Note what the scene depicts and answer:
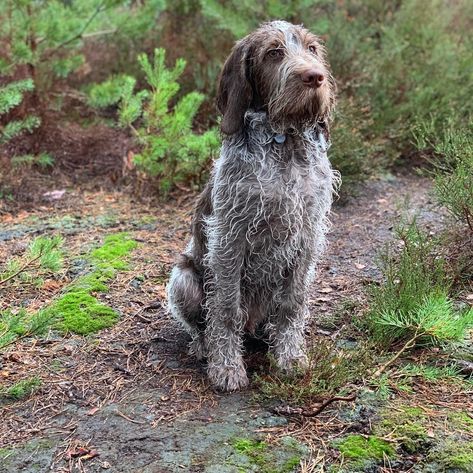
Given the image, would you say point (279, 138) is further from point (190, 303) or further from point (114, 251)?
point (114, 251)

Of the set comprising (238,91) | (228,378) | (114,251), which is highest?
(238,91)

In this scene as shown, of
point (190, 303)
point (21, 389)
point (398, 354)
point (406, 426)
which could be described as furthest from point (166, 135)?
point (406, 426)

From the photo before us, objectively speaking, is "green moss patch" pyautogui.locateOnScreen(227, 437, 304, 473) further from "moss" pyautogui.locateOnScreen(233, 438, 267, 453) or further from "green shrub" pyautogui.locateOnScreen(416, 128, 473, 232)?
"green shrub" pyautogui.locateOnScreen(416, 128, 473, 232)

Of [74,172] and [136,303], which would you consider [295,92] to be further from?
[74,172]

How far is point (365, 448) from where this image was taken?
336 centimetres

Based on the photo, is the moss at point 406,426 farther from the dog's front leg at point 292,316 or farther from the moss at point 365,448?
the dog's front leg at point 292,316

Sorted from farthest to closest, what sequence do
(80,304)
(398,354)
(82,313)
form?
1. (80,304)
2. (82,313)
3. (398,354)

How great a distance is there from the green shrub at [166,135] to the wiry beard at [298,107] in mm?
3205

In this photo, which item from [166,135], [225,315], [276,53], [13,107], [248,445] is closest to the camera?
[248,445]

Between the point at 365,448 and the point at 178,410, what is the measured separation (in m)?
1.04

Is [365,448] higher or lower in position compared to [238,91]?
lower

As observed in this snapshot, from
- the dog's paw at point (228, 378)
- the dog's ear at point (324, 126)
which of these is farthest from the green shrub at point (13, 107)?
the dog's paw at point (228, 378)

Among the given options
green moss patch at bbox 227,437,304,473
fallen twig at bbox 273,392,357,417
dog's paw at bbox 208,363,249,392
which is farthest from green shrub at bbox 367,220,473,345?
green moss patch at bbox 227,437,304,473

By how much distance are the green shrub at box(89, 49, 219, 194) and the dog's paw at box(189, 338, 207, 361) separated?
2906 millimetres
